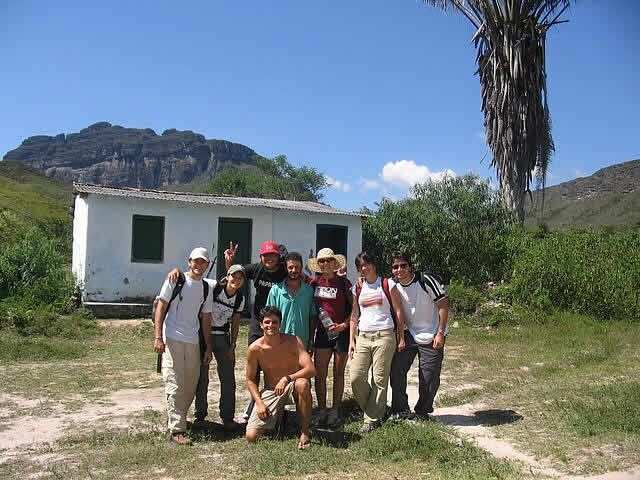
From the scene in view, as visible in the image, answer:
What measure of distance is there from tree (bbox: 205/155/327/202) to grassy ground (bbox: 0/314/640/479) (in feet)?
104

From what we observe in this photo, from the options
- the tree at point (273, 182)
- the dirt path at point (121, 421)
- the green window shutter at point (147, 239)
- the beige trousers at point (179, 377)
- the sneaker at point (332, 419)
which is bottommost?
the dirt path at point (121, 421)

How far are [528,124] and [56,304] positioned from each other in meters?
13.7

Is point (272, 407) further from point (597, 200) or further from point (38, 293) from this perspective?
point (597, 200)

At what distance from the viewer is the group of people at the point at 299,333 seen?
523 centimetres

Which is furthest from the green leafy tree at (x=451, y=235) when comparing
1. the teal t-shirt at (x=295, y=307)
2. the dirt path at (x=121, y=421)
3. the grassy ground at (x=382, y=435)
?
the teal t-shirt at (x=295, y=307)

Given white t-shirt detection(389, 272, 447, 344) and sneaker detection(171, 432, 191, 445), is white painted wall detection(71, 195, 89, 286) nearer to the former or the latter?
sneaker detection(171, 432, 191, 445)

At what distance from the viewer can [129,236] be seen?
14406 millimetres

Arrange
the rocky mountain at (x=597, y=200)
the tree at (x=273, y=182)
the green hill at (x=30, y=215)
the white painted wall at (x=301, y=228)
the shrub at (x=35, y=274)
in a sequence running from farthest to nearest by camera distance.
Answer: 1. the rocky mountain at (x=597, y=200)
2. the tree at (x=273, y=182)
3. the green hill at (x=30, y=215)
4. the white painted wall at (x=301, y=228)
5. the shrub at (x=35, y=274)

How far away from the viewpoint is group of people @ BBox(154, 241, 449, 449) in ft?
17.2

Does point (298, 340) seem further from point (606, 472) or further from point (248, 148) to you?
point (248, 148)

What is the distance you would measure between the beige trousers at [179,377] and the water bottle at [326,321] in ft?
3.62

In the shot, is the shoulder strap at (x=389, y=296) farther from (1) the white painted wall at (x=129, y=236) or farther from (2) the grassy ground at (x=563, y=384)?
(1) the white painted wall at (x=129, y=236)

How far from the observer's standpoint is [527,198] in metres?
20.2

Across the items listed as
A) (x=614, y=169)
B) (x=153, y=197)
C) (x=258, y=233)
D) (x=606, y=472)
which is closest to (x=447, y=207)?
(x=258, y=233)
